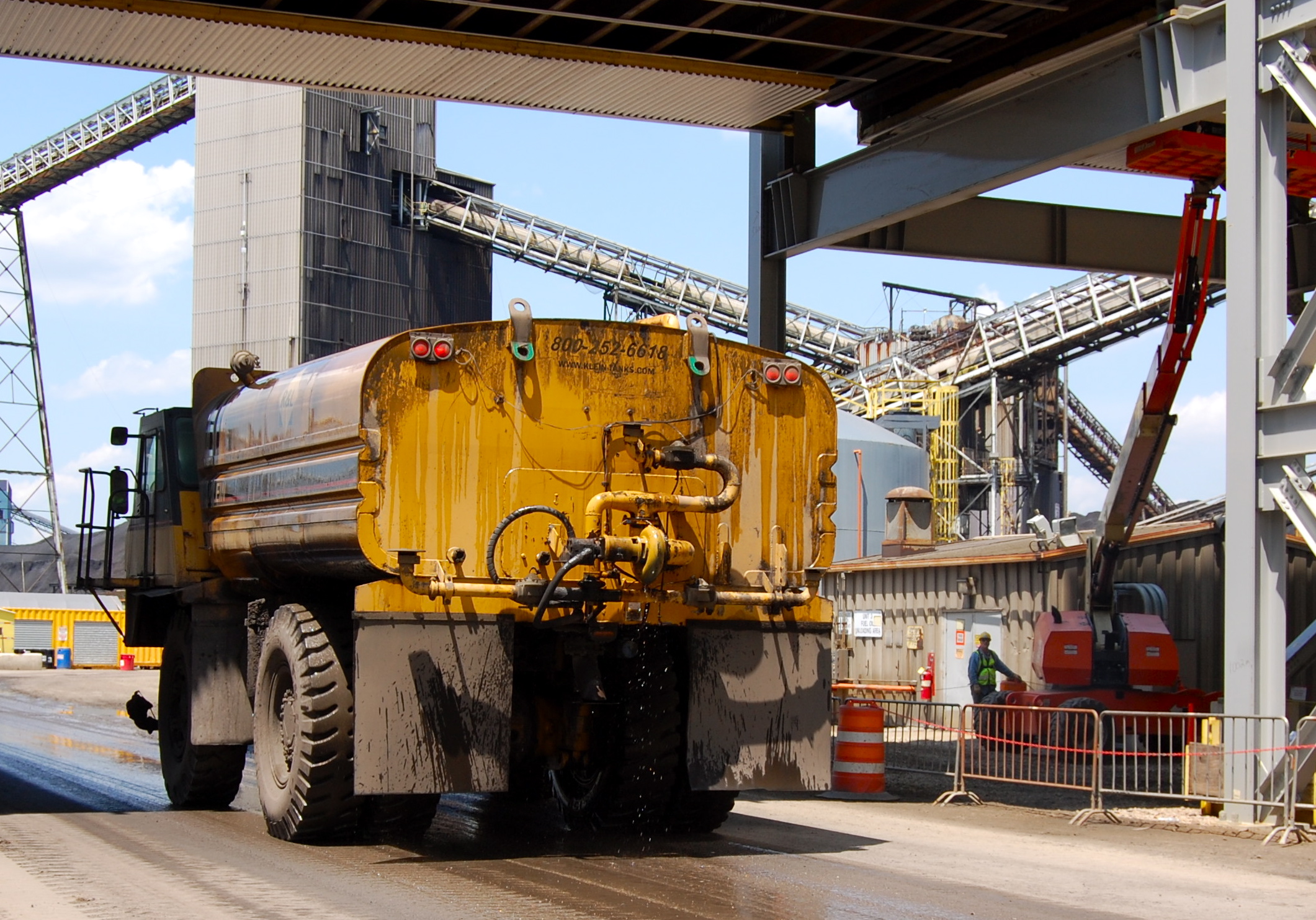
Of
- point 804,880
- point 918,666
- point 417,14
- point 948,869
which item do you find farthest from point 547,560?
point 918,666

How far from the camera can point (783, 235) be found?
58.7 ft

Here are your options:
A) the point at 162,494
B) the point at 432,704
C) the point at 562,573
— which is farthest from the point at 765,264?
the point at 432,704

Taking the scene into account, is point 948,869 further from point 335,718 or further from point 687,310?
point 687,310

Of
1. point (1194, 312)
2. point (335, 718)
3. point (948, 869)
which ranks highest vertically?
point (1194, 312)

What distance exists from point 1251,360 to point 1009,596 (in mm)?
12987

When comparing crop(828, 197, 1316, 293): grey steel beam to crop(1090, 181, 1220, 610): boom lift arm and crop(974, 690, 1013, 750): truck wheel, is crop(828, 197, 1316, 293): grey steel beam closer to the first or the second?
crop(1090, 181, 1220, 610): boom lift arm

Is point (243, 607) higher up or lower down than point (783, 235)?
lower down

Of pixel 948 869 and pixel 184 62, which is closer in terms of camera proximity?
pixel 948 869

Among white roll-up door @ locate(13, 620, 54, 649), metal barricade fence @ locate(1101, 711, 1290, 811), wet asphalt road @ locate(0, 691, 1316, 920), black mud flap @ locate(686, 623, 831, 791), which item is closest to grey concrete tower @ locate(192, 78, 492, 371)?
white roll-up door @ locate(13, 620, 54, 649)

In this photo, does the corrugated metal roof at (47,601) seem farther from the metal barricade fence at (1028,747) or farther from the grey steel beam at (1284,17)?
the grey steel beam at (1284,17)

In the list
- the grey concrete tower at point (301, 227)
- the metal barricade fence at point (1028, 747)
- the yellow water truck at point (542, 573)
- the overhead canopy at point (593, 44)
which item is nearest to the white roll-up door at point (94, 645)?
the grey concrete tower at point (301, 227)

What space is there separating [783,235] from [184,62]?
698 cm

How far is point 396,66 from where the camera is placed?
53.8 feet

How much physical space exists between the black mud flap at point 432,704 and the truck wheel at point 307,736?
2.27 ft
